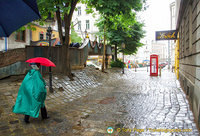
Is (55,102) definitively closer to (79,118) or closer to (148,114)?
(79,118)

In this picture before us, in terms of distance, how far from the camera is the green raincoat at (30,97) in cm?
393

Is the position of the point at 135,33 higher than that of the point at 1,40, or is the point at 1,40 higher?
the point at 135,33

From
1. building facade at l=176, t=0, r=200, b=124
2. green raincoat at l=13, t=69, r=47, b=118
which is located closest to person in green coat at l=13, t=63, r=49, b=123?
green raincoat at l=13, t=69, r=47, b=118

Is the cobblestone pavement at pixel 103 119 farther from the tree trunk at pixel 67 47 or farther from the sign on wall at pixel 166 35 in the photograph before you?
the sign on wall at pixel 166 35

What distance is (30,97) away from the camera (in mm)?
3975

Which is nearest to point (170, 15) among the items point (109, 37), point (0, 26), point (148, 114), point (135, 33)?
point (135, 33)

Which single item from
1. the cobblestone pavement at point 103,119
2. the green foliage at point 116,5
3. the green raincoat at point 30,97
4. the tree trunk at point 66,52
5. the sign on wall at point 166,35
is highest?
the green foliage at point 116,5

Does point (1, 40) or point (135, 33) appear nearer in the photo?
point (1, 40)

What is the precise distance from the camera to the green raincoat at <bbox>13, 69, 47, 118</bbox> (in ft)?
12.9

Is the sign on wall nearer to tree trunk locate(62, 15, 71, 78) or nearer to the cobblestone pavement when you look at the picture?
tree trunk locate(62, 15, 71, 78)

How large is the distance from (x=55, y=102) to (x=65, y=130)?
2782 mm

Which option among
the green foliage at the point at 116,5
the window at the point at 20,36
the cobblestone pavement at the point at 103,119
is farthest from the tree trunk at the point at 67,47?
the window at the point at 20,36

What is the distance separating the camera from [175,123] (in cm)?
406

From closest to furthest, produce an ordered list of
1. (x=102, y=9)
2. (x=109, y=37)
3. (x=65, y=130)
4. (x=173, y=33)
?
(x=65, y=130) → (x=102, y=9) → (x=173, y=33) → (x=109, y=37)
